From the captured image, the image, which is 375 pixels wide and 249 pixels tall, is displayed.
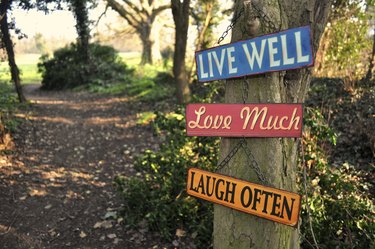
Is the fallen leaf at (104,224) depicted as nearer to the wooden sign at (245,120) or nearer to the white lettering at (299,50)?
the wooden sign at (245,120)

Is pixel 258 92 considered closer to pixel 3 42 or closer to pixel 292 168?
pixel 292 168

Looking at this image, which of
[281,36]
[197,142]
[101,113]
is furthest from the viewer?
[101,113]

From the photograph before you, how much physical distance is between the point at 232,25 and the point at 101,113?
863cm

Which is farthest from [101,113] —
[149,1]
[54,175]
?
[149,1]

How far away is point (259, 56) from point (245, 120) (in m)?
0.39

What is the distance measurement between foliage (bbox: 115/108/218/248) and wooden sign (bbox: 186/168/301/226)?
1657mm

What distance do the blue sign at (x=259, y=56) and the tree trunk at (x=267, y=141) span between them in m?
0.08

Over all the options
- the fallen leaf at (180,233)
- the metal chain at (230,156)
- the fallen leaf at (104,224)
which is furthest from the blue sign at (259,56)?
the fallen leaf at (104,224)

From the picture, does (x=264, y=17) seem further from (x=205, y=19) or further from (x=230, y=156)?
(x=205, y=19)

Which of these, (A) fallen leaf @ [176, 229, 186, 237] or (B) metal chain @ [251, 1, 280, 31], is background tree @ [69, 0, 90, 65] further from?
(B) metal chain @ [251, 1, 280, 31]

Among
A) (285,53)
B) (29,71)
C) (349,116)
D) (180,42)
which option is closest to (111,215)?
(285,53)

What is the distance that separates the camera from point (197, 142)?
465cm

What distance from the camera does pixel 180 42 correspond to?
27.1 feet

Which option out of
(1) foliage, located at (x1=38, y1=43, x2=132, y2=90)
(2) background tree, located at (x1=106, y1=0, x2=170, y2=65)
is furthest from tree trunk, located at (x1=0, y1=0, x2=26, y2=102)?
(2) background tree, located at (x1=106, y1=0, x2=170, y2=65)
